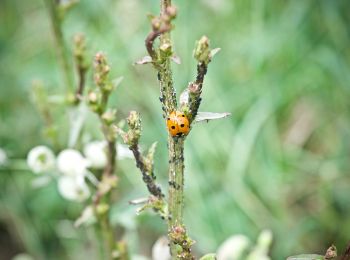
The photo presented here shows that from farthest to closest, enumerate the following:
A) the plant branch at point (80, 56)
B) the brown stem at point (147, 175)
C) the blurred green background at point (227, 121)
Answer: the blurred green background at point (227, 121) < the plant branch at point (80, 56) < the brown stem at point (147, 175)

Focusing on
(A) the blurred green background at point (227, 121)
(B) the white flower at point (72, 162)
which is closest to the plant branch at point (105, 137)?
(B) the white flower at point (72, 162)

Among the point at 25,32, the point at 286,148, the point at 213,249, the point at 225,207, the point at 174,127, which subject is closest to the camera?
the point at 174,127

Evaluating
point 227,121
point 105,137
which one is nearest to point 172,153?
point 105,137

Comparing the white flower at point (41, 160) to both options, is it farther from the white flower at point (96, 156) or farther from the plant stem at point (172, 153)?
the plant stem at point (172, 153)

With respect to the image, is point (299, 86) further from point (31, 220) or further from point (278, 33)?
point (31, 220)

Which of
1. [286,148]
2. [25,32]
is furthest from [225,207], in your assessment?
[25,32]

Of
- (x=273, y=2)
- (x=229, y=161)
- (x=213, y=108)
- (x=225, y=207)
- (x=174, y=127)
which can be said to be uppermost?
(x=273, y=2)

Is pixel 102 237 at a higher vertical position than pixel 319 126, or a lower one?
lower
